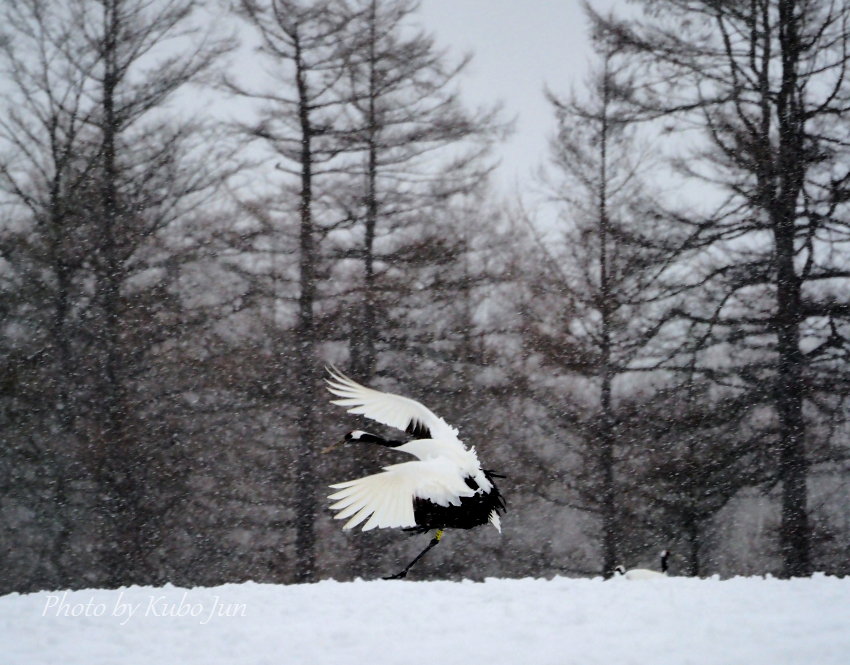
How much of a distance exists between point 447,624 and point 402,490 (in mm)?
942

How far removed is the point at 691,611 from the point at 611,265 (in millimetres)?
7259

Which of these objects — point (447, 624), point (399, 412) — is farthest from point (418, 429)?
point (447, 624)

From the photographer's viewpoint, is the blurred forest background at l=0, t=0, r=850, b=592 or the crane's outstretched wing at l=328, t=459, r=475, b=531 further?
the blurred forest background at l=0, t=0, r=850, b=592

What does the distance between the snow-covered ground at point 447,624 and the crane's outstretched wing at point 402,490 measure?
76 cm

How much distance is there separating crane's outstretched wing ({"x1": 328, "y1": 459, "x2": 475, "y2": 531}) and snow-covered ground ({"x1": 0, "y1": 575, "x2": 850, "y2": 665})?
0.76 meters

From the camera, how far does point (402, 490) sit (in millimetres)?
5305

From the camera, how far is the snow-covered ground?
4586 millimetres

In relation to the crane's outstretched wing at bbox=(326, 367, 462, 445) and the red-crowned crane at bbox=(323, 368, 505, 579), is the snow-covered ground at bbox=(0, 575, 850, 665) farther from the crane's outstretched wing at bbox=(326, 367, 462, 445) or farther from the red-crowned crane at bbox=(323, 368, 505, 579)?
the crane's outstretched wing at bbox=(326, 367, 462, 445)

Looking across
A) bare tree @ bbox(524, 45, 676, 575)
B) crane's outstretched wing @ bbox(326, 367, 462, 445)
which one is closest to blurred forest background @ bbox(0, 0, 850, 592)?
bare tree @ bbox(524, 45, 676, 575)

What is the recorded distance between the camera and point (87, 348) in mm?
A: 12102

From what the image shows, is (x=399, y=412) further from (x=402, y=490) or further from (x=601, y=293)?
(x=601, y=293)

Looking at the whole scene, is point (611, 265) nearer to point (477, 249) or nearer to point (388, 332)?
point (477, 249)

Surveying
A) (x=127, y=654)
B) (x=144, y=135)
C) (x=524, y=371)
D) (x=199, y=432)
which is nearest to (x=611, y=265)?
(x=524, y=371)

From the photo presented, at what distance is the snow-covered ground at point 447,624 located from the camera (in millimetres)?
4586
